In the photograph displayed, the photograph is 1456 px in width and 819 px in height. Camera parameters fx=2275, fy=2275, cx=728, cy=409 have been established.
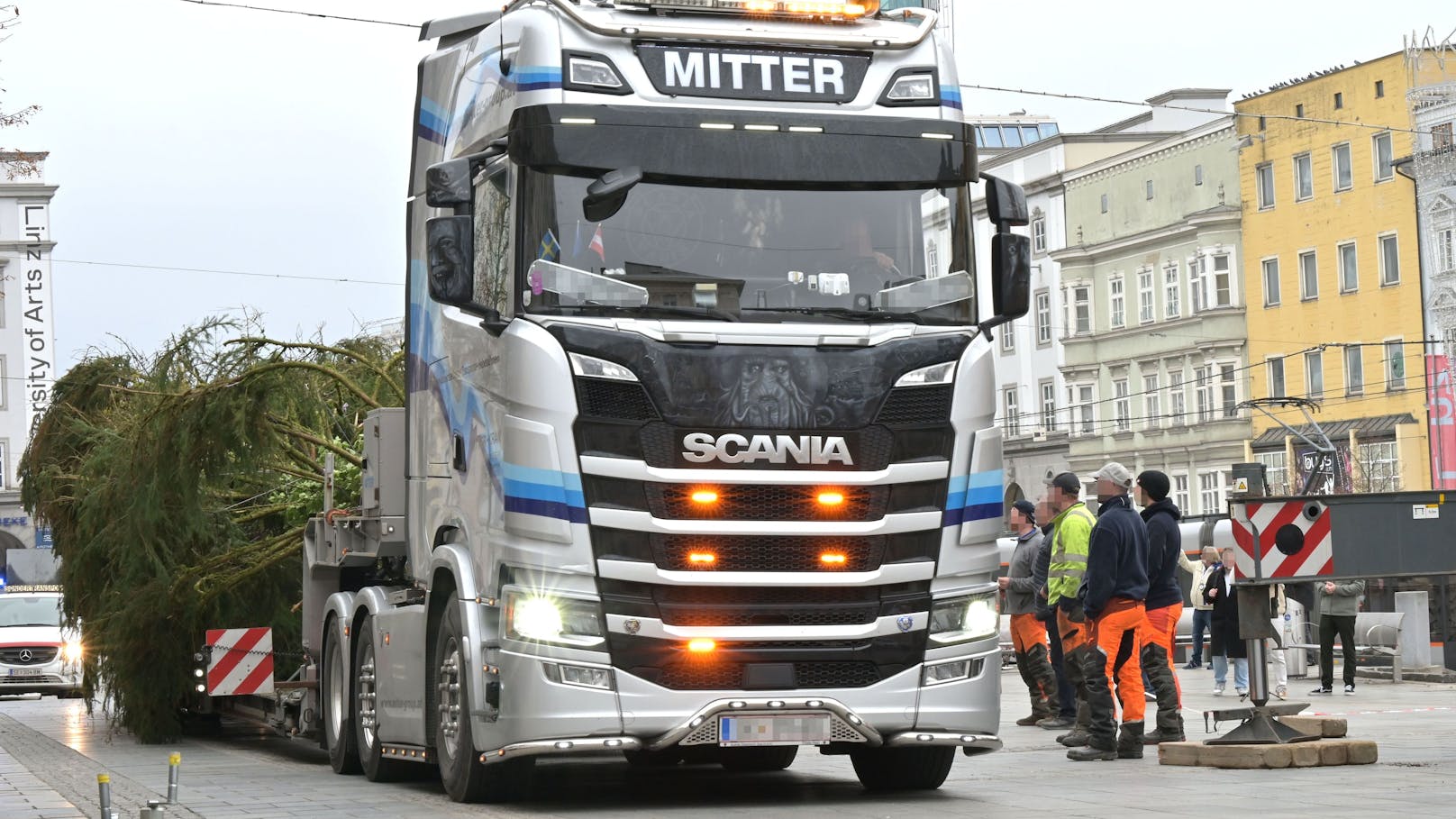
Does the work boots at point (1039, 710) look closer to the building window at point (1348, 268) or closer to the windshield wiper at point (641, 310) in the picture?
the windshield wiper at point (641, 310)

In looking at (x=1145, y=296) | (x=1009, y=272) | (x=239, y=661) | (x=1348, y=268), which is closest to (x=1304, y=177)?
(x=1348, y=268)

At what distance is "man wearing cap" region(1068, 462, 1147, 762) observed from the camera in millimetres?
13734

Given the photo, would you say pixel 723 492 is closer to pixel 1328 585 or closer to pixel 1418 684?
pixel 1328 585

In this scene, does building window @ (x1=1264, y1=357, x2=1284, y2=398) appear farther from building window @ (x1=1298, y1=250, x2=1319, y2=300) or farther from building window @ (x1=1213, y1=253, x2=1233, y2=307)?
building window @ (x1=1213, y1=253, x2=1233, y2=307)

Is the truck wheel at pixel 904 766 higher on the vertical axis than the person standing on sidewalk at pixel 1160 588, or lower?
lower

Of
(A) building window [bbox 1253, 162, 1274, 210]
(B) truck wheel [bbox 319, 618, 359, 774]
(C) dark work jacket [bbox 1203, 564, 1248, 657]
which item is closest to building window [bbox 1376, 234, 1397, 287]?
(A) building window [bbox 1253, 162, 1274, 210]

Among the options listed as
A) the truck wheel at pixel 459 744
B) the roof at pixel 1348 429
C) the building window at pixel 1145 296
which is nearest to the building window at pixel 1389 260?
the roof at pixel 1348 429

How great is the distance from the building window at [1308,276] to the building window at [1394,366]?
13.0 ft

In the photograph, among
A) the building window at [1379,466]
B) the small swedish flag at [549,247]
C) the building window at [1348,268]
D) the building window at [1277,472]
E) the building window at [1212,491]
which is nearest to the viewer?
the small swedish flag at [549,247]

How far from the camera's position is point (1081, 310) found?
75625mm

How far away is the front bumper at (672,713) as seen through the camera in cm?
1069

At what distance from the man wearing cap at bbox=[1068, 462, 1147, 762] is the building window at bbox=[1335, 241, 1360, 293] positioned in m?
52.2

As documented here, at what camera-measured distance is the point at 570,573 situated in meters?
10.7

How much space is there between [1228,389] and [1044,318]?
11.1m
